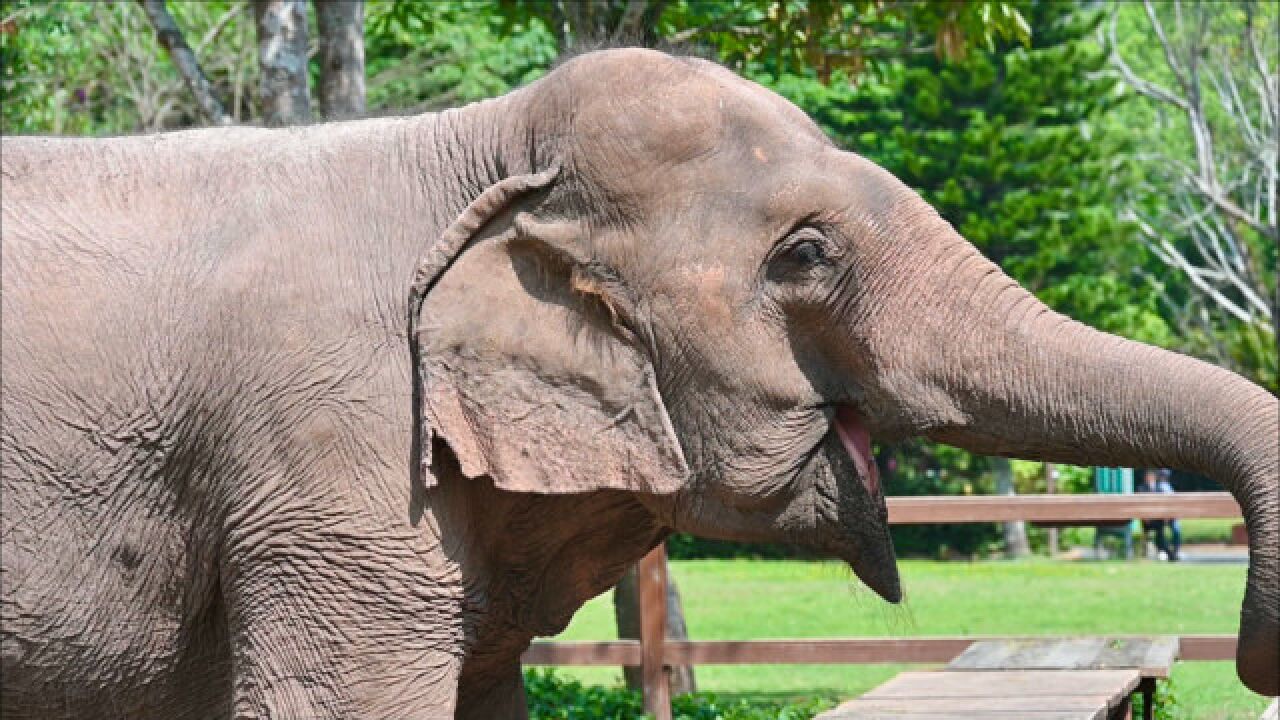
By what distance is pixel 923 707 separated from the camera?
664 centimetres

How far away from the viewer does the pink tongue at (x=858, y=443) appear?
390 cm

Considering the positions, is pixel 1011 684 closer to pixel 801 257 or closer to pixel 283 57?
pixel 283 57

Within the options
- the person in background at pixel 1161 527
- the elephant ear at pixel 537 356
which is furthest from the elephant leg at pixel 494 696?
the person in background at pixel 1161 527

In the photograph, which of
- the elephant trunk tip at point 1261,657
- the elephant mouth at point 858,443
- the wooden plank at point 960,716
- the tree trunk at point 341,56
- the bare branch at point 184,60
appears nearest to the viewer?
the elephant trunk tip at point 1261,657

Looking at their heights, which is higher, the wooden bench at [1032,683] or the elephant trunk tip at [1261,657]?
the elephant trunk tip at [1261,657]

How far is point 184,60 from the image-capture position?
890 centimetres

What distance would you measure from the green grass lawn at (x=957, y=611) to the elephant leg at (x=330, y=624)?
810 cm

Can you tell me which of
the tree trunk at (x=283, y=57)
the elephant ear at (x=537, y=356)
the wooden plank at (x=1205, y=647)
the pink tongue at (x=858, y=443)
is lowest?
the wooden plank at (x=1205, y=647)

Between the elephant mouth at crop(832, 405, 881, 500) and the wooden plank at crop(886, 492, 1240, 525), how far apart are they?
597 centimetres

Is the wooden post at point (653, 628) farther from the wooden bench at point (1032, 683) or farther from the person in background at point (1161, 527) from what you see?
the person in background at point (1161, 527)

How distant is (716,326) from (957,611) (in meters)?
16.8

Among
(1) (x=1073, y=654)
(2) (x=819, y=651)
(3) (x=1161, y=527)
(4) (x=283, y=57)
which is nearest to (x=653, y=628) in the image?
(2) (x=819, y=651)

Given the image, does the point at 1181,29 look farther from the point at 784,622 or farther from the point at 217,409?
the point at 217,409

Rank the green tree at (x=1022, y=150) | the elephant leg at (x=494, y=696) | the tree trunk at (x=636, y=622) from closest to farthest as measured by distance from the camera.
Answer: the elephant leg at (x=494, y=696) → the tree trunk at (x=636, y=622) → the green tree at (x=1022, y=150)
